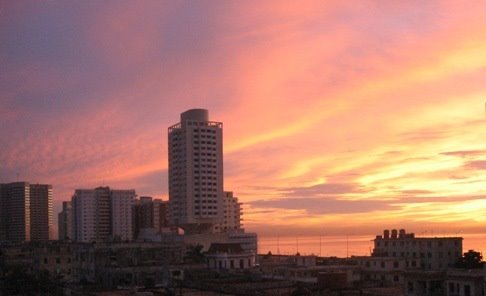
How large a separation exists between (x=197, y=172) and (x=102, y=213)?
6995 centimetres

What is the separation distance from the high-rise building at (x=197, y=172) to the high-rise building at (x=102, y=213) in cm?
5927

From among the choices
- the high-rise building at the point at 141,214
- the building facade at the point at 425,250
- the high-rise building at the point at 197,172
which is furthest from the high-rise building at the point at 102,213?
the building facade at the point at 425,250

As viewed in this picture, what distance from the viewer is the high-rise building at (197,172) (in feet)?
402

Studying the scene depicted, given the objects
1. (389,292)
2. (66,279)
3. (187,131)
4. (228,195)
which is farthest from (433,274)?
(228,195)

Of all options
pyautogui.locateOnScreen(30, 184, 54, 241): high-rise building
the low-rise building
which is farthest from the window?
pyautogui.locateOnScreen(30, 184, 54, 241): high-rise building

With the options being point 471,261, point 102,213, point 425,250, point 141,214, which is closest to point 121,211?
point 102,213

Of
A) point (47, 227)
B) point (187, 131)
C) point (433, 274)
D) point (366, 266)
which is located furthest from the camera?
point (47, 227)

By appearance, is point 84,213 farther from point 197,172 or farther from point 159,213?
point 197,172

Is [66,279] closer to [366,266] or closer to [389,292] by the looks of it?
[366,266]

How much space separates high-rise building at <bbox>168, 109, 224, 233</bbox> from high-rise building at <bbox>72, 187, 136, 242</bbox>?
59267mm

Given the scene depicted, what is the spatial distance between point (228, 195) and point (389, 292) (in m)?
112

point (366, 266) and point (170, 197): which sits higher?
point (170, 197)

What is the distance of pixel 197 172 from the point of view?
123125mm

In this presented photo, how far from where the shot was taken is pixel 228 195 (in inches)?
6378
